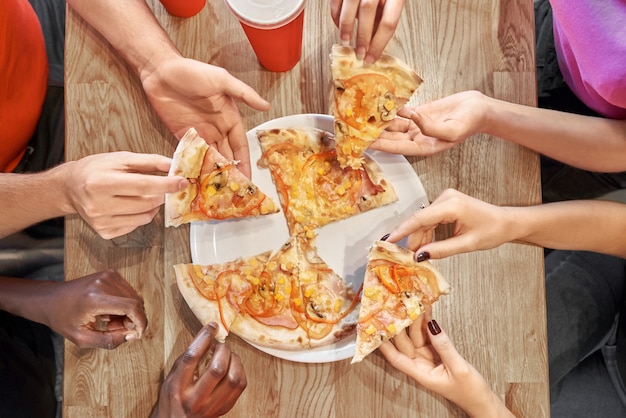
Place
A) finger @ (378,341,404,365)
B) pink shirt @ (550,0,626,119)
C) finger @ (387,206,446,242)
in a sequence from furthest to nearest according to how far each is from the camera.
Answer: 1. finger @ (378,341,404,365)
2. finger @ (387,206,446,242)
3. pink shirt @ (550,0,626,119)

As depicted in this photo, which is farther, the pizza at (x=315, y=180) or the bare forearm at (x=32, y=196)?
the pizza at (x=315, y=180)

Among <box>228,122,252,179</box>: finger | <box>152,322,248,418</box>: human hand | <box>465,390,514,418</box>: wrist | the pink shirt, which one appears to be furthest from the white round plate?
the pink shirt

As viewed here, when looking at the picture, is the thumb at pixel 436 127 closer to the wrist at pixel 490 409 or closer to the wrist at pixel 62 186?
the wrist at pixel 490 409

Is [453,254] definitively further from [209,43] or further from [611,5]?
[209,43]

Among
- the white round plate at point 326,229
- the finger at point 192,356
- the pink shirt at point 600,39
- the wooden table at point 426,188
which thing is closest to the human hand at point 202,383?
the finger at point 192,356

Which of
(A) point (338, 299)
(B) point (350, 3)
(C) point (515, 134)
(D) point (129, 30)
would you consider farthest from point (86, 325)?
(C) point (515, 134)

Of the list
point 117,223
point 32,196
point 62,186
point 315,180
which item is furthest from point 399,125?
point 32,196

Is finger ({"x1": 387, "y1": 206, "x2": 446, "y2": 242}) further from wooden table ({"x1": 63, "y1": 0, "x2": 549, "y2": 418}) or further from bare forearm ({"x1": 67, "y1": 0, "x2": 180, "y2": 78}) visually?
bare forearm ({"x1": 67, "y1": 0, "x2": 180, "y2": 78})
